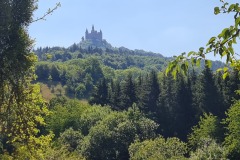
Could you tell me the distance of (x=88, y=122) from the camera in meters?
65.2

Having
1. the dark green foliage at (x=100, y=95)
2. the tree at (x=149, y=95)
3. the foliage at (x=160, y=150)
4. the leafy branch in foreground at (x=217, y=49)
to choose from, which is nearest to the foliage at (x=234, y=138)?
the foliage at (x=160, y=150)

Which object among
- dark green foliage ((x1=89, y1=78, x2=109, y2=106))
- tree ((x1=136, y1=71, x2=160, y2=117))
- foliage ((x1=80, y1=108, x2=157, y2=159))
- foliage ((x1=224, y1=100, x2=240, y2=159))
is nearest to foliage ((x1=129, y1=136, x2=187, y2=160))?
foliage ((x1=224, y1=100, x2=240, y2=159))

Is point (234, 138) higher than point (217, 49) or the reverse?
the reverse

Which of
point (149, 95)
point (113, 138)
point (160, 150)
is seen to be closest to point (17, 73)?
point (160, 150)

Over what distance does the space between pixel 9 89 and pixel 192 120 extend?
6082 centimetres

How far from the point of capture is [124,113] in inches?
2419

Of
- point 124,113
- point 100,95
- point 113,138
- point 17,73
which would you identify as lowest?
point 113,138

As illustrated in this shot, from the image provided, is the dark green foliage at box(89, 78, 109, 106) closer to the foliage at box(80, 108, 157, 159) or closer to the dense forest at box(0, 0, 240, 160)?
the dense forest at box(0, 0, 240, 160)

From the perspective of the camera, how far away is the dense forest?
1150cm

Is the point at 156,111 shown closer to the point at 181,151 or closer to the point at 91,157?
the point at 91,157

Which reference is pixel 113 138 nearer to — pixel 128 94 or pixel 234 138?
pixel 234 138

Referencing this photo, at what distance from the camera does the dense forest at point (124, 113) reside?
37.7 feet

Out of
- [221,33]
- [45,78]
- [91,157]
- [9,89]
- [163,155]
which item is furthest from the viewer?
[45,78]

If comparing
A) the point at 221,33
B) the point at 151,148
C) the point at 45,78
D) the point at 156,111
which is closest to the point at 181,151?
the point at 151,148
